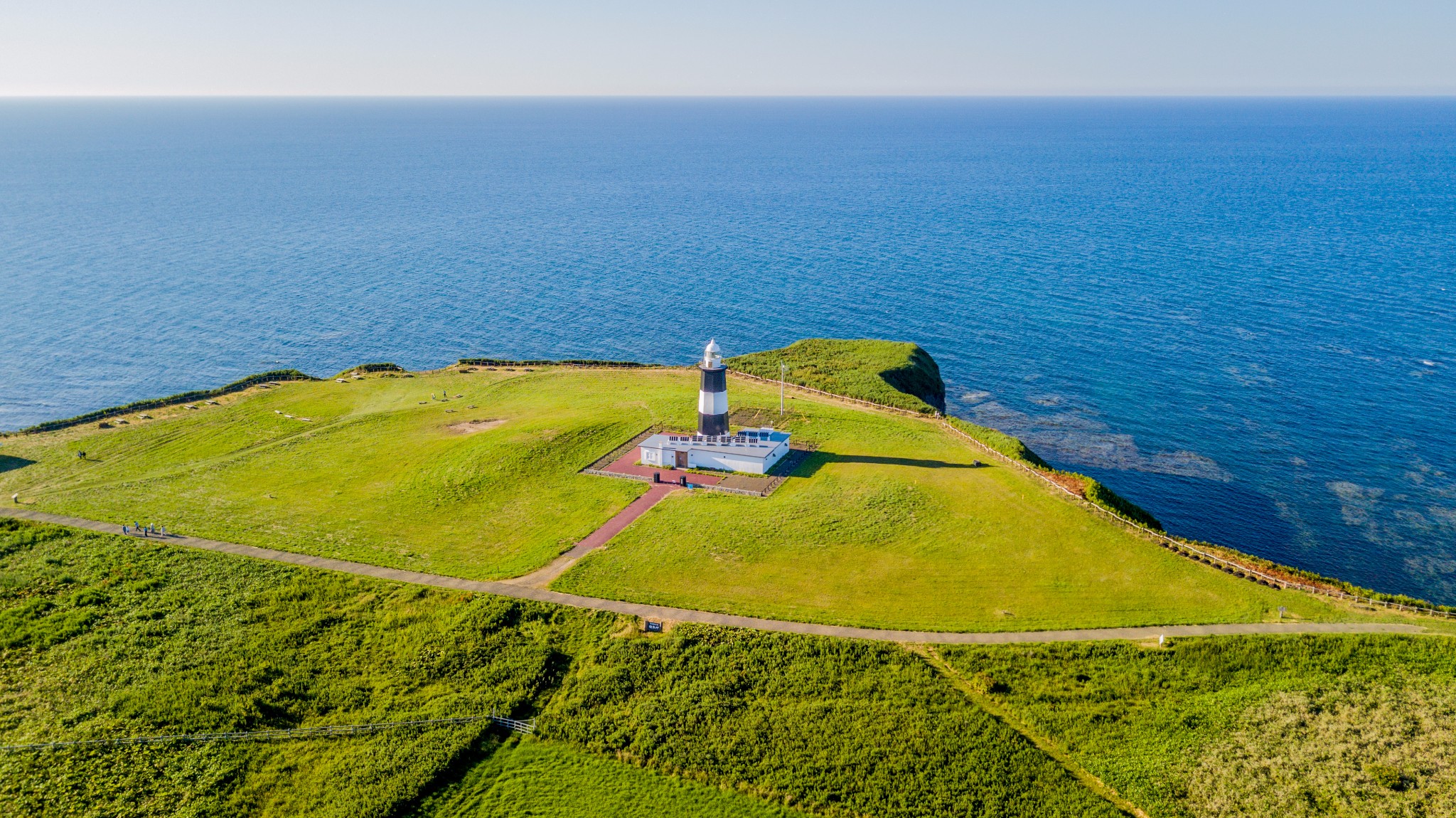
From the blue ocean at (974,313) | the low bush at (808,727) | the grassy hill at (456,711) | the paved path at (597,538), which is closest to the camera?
the grassy hill at (456,711)

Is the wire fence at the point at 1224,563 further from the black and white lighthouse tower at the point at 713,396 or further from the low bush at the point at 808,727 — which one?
the black and white lighthouse tower at the point at 713,396

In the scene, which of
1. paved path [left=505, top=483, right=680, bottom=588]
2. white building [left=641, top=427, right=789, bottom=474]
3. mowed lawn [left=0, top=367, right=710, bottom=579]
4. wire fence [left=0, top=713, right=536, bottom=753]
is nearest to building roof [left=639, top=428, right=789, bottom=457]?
white building [left=641, top=427, right=789, bottom=474]

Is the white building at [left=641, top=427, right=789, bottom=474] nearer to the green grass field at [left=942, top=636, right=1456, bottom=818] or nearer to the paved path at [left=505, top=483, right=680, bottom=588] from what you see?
the paved path at [left=505, top=483, right=680, bottom=588]

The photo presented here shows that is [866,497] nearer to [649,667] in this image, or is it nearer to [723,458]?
[723,458]

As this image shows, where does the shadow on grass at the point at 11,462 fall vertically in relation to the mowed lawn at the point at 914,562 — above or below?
below

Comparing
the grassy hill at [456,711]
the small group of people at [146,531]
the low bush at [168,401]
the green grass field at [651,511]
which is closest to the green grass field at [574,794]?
the grassy hill at [456,711]

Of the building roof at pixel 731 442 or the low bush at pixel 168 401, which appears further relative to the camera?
the low bush at pixel 168 401

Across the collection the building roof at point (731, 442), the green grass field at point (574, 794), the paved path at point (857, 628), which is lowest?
the green grass field at point (574, 794)
